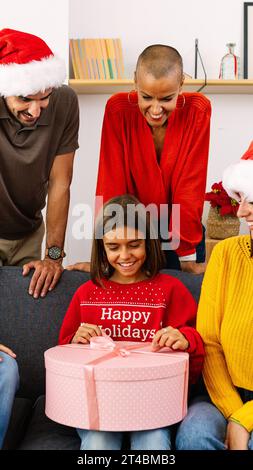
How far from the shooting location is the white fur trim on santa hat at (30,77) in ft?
6.36

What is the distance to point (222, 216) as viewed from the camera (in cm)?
365

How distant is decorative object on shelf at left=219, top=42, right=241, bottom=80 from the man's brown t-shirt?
190 centimetres

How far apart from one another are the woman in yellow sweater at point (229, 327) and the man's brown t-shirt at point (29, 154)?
71cm

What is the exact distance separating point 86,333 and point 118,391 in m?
0.29

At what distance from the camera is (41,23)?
3.42 metres

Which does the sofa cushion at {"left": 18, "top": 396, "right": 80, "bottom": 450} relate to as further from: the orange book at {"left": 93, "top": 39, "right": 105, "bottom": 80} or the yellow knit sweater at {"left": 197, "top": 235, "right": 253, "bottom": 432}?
the orange book at {"left": 93, "top": 39, "right": 105, "bottom": 80}

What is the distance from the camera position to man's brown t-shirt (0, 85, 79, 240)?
2.13 metres

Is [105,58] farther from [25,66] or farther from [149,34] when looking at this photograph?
[25,66]

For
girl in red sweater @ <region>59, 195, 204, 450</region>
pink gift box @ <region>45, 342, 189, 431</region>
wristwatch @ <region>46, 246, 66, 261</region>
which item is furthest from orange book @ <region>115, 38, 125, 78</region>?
pink gift box @ <region>45, 342, 189, 431</region>

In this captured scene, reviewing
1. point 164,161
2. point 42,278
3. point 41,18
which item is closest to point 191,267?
point 164,161

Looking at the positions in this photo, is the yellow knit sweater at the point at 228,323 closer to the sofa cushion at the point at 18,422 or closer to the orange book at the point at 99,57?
the sofa cushion at the point at 18,422

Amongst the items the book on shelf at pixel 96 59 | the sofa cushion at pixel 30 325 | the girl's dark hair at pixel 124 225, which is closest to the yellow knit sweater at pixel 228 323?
the girl's dark hair at pixel 124 225

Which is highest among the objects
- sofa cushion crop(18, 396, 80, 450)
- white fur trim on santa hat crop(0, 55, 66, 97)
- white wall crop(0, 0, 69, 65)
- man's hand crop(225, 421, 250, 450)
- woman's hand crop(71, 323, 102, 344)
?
white wall crop(0, 0, 69, 65)
